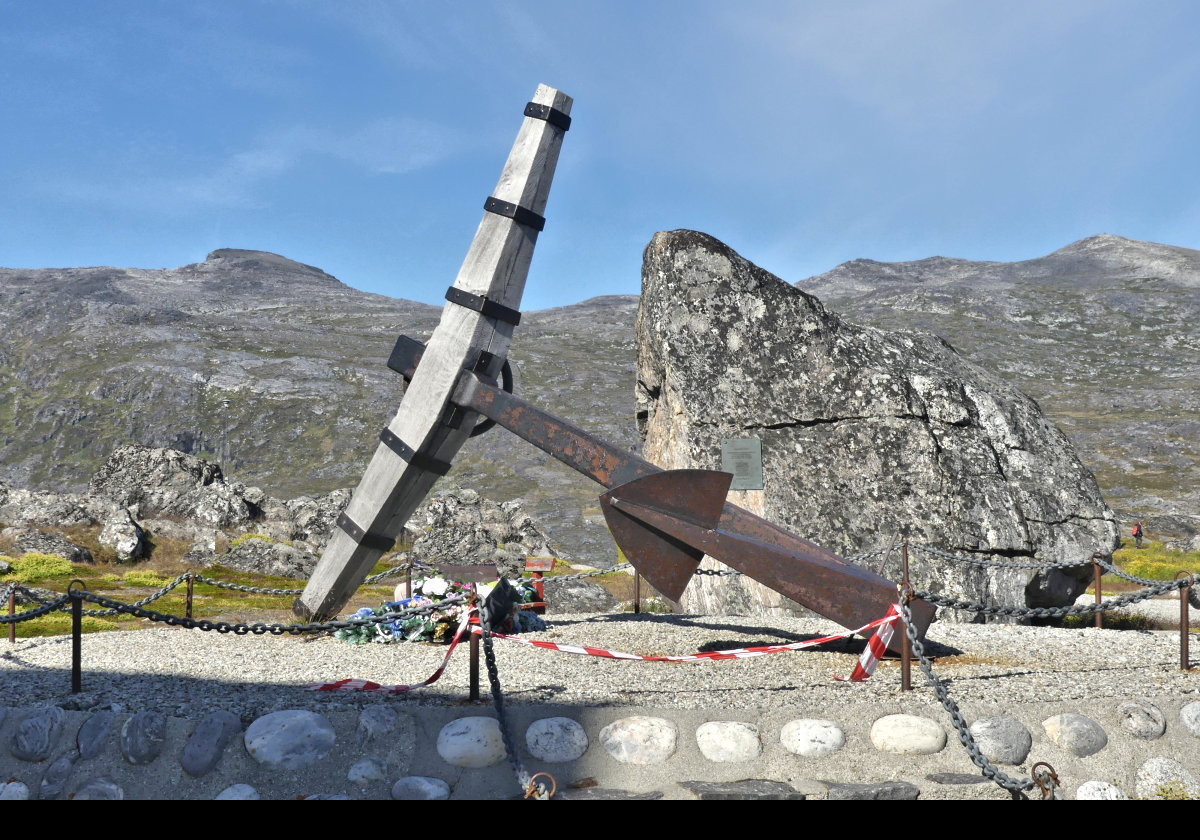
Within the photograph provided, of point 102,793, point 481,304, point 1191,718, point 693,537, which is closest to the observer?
point 102,793

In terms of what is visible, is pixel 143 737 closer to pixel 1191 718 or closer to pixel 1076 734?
pixel 1076 734

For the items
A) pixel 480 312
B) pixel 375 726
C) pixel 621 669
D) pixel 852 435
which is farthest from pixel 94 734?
pixel 852 435

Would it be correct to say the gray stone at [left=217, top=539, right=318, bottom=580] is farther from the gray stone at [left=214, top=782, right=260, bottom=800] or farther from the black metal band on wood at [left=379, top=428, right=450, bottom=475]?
the gray stone at [left=214, top=782, right=260, bottom=800]

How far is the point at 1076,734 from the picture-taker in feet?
15.9

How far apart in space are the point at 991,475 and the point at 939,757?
5599mm

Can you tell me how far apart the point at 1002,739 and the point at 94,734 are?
16.2ft

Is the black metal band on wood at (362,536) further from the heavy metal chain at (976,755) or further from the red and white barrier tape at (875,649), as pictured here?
the heavy metal chain at (976,755)

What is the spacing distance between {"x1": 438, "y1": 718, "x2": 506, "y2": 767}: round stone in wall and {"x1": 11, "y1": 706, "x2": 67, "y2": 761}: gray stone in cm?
206

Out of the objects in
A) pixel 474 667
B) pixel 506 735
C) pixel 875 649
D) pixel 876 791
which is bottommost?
pixel 876 791

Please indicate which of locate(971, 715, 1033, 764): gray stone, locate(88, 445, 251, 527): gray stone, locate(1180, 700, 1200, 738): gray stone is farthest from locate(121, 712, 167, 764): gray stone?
locate(88, 445, 251, 527): gray stone

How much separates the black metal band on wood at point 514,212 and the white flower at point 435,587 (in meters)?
4.12

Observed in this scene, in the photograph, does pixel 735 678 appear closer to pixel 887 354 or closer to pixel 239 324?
pixel 887 354

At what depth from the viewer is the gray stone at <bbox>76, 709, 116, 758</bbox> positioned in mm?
4562
